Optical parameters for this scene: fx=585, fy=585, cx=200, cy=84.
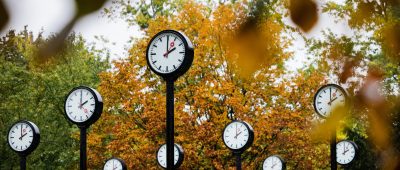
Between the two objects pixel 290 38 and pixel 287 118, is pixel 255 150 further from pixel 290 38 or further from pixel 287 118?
pixel 290 38

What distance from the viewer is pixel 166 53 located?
4688 millimetres

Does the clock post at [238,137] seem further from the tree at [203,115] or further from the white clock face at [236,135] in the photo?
the tree at [203,115]

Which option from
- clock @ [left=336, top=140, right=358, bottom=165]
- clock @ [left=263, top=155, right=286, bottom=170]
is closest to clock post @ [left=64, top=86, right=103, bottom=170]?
clock @ [left=263, top=155, right=286, bottom=170]

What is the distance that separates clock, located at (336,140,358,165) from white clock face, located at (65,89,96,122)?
25.2ft

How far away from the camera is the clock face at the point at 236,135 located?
9.83 metres

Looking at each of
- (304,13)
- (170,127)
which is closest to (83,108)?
(170,127)

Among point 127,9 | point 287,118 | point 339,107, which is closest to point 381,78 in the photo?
point 339,107

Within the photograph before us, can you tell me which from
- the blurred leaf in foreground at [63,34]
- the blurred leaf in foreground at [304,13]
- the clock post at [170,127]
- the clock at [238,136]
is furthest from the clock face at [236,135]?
the blurred leaf in foreground at [63,34]

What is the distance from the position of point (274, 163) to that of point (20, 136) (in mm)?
5584

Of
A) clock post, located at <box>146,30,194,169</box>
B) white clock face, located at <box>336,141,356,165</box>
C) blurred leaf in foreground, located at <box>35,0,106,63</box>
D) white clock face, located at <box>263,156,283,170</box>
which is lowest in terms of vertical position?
blurred leaf in foreground, located at <box>35,0,106,63</box>

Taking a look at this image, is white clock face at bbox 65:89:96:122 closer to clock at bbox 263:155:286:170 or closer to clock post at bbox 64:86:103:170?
clock post at bbox 64:86:103:170

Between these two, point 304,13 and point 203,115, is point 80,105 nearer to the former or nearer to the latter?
point 304,13

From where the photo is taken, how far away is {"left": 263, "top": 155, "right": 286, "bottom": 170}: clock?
12526mm

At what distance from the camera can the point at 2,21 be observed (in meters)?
0.79
